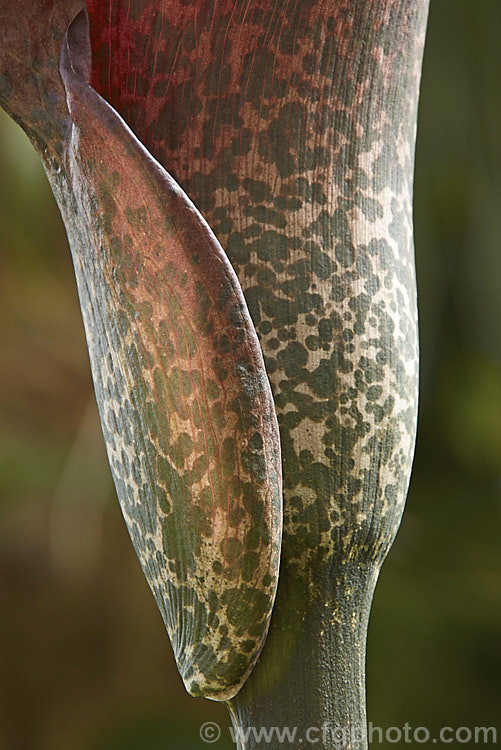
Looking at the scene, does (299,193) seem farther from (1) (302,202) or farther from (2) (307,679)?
(2) (307,679)

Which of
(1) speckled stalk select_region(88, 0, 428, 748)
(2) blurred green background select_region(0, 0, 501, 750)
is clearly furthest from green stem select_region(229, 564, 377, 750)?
(2) blurred green background select_region(0, 0, 501, 750)

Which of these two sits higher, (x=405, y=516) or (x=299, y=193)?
(x=299, y=193)

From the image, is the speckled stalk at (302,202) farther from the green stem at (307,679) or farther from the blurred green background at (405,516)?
the blurred green background at (405,516)

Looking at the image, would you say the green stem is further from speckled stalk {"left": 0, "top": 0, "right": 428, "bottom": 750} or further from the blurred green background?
the blurred green background

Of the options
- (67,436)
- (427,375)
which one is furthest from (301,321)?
(67,436)

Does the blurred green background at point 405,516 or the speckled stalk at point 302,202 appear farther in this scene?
the blurred green background at point 405,516

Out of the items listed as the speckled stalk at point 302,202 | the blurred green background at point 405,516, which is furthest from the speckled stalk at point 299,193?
the blurred green background at point 405,516

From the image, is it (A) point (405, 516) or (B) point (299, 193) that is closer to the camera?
(B) point (299, 193)

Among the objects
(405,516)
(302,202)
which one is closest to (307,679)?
(302,202)

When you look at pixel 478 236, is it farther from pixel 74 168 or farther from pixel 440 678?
pixel 74 168
